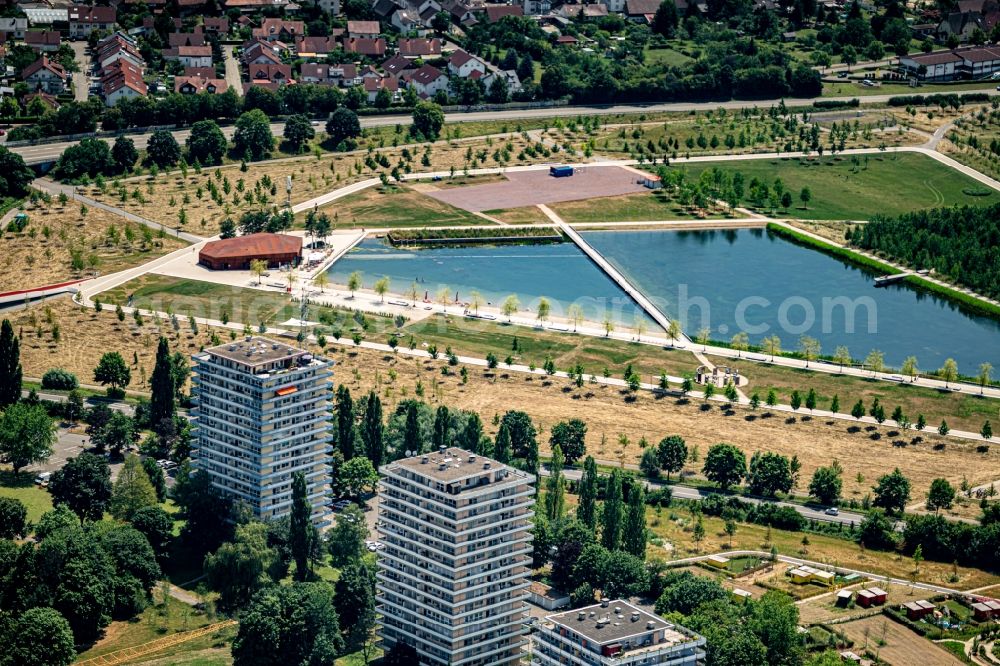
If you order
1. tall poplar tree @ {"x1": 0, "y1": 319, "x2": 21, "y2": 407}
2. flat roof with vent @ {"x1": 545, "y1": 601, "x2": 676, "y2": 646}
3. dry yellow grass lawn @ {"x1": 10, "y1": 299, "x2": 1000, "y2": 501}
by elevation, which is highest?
tall poplar tree @ {"x1": 0, "y1": 319, "x2": 21, "y2": 407}

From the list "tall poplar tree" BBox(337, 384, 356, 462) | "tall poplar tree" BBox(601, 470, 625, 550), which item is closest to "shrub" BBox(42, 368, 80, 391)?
"tall poplar tree" BBox(337, 384, 356, 462)

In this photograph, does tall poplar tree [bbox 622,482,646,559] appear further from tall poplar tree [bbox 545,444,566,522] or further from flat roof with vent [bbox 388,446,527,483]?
flat roof with vent [bbox 388,446,527,483]

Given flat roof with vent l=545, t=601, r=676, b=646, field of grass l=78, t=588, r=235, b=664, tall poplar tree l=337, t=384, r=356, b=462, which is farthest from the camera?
tall poplar tree l=337, t=384, r=356, b=462

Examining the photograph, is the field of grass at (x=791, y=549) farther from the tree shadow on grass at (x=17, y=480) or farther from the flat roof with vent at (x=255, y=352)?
the tree shadow on grass at (x=17, y=480)

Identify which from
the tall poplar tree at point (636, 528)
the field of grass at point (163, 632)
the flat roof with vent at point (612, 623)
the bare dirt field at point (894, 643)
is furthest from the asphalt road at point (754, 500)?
the flat roof with vent at point (612, 623)

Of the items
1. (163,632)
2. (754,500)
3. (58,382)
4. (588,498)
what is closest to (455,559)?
(588,498)

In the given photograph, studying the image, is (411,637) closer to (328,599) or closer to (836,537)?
(328,599)

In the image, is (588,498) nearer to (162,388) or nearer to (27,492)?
(162,388)

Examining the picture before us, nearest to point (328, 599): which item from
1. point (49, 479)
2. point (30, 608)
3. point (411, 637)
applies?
point (411, 637)
